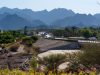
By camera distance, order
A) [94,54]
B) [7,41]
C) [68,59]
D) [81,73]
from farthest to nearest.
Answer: [7,41]
[68,59]
[81,73]
[94,54]

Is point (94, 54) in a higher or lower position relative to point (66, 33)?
higher

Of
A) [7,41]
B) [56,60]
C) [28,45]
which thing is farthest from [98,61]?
[7,41]

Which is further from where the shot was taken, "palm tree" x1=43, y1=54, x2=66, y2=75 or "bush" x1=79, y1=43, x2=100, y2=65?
"palm tree" x1=43, y1=54, x2=66, y2=75

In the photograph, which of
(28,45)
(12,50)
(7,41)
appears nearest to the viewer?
(12,50)

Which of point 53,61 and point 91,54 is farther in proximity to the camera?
point 53,61

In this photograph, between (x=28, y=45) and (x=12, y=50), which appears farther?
(x=28, y=45)

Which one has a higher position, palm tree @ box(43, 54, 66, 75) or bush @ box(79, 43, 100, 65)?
bush @ box(79, 43, 100, 65)

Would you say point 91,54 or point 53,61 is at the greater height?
point 91,54

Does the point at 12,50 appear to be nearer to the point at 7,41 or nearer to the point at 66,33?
the point at 7,41

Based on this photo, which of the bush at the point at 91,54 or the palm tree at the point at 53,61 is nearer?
the bush at the point at 91,54

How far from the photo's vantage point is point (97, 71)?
13539mm

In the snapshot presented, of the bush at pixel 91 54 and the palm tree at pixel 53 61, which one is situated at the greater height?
the bush at pixel 91 54

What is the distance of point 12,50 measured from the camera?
42.8m

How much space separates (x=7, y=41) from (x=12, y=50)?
1559cm
